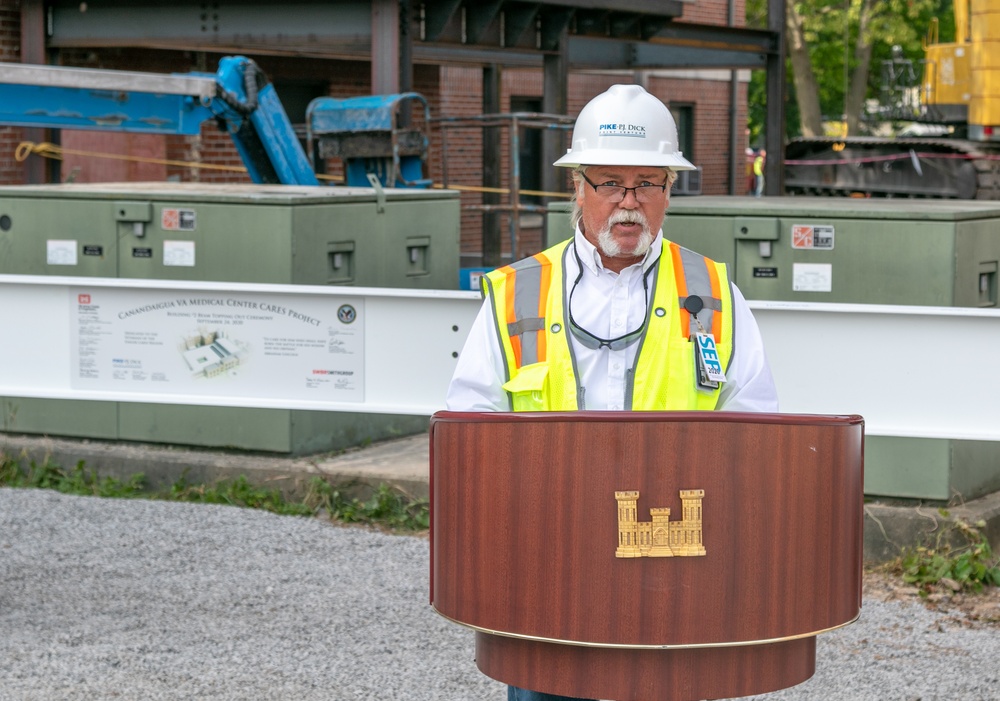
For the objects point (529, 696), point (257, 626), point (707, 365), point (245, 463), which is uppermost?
point (707, 365)

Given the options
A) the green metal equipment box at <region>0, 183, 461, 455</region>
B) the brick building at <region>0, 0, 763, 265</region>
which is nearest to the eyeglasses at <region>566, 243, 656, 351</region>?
the green metal equipment box at <region>0, 183, 461, 455</region>

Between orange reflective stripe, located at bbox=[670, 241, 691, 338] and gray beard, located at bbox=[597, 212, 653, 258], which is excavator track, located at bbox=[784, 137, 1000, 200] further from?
gray beard, located at bbox=[597, 212, 653, 258]

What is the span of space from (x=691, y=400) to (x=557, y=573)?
2.28ft

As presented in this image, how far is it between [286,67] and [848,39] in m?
25.2

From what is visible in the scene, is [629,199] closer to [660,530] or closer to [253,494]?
[660,530]

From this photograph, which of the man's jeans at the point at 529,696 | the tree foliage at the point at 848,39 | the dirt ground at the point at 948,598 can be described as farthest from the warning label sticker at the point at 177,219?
the tree foliage at the point at 848,39

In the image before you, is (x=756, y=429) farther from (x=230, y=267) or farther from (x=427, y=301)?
(x=230, y=267)

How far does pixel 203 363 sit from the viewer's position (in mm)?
7422

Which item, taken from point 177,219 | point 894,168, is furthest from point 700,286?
point 894,168

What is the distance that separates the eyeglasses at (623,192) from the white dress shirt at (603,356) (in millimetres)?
96

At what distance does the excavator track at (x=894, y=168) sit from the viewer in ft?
Answer: 64.6

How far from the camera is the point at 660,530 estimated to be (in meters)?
2.51

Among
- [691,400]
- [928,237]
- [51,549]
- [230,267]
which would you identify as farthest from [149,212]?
[691,400]

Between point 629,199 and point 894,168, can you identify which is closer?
point 629,199
